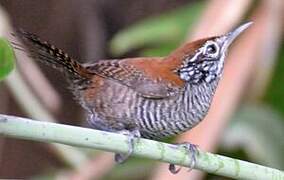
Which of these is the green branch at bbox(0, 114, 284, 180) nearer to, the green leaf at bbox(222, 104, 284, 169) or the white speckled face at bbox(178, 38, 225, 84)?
the white speckled face at bbox(178, 38, 225, 84)

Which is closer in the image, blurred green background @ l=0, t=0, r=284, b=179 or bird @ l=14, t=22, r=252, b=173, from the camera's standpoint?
bird @ l=14, t=22, r=252, b=173

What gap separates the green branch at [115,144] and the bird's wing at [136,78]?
41 centimetres

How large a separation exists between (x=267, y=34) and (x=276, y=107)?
41 centimetres

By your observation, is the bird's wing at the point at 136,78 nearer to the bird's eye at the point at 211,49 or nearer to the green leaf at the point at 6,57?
the bird's eye at the point at 211,49

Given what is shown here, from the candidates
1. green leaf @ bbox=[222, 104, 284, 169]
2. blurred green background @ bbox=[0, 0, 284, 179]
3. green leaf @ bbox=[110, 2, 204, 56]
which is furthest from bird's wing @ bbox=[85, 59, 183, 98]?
green leaf @ bbox=[110, 2, 204, 56]

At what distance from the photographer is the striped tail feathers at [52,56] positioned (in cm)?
132

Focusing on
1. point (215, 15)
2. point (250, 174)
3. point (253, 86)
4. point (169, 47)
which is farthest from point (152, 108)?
point (169, 47)

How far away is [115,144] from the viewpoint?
1.04 meters

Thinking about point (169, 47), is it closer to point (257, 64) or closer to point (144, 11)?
point (257, 64)

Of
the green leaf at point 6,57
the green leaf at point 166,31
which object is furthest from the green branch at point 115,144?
the green leaf at point 166,31

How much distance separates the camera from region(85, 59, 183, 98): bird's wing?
1.56m

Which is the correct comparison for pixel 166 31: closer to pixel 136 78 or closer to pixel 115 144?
pixel 136 78

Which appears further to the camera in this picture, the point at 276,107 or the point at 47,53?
the point at 276,107

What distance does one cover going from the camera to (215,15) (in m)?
2.11
